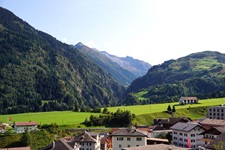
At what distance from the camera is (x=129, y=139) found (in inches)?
3061

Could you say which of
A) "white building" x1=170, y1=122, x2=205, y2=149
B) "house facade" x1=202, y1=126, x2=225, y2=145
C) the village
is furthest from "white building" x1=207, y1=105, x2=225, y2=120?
"house facade" x1=202, y1=126, x2=225, y2=145

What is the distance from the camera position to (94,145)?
83312 millimetres

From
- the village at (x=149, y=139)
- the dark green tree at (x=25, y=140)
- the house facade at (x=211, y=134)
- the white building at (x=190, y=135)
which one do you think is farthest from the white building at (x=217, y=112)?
the dark green tree at (x=25, y=140)

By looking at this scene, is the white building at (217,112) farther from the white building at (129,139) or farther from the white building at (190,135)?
the white building at (129,139)

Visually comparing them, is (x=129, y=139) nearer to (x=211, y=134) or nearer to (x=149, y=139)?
(x=149, y=139)

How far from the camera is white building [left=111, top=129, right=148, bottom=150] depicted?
251 ft

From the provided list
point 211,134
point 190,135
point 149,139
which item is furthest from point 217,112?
point 149,139

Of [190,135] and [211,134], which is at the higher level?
[211,134]

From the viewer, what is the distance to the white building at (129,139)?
251 feet

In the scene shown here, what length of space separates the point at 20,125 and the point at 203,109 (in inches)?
3504

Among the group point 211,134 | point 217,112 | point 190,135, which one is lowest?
point 190,135

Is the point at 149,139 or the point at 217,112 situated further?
the point at 217,112

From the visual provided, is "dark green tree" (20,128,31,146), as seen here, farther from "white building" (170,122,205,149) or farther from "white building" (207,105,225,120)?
"white building" (207,105,225,120)

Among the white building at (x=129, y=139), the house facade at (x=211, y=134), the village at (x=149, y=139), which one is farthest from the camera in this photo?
the house facade at (x=211, y=134)
